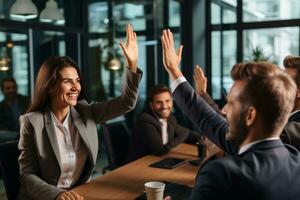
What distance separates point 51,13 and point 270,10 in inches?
141

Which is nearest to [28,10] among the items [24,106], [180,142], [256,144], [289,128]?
[24,106]

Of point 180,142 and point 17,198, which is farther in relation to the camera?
point 180,142

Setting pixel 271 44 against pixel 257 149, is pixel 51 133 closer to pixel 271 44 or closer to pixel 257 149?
pixel 257 149

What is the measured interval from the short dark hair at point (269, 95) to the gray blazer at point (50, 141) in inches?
46.0

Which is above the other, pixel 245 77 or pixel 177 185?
pixel 245 77

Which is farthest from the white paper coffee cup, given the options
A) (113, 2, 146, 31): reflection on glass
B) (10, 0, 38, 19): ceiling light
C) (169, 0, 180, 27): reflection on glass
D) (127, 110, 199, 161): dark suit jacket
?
(169, 0, 180, 27): reflection on glass

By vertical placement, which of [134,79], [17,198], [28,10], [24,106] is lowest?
[17,198]

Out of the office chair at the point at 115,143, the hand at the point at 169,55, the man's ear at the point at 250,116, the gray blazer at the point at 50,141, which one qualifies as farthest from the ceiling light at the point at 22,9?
the man's ear at the point at 250,116

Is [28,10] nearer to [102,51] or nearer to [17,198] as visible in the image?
[102,51]

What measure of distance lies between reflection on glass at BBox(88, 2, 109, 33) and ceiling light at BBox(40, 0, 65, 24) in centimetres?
77

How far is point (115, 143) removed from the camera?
3400 millimetres

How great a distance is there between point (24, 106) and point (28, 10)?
1.02 metres

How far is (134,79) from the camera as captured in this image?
227 cm

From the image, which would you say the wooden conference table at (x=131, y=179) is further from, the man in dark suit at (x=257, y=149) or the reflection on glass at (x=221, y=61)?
the reflection on glass at (x=221, y=61)
